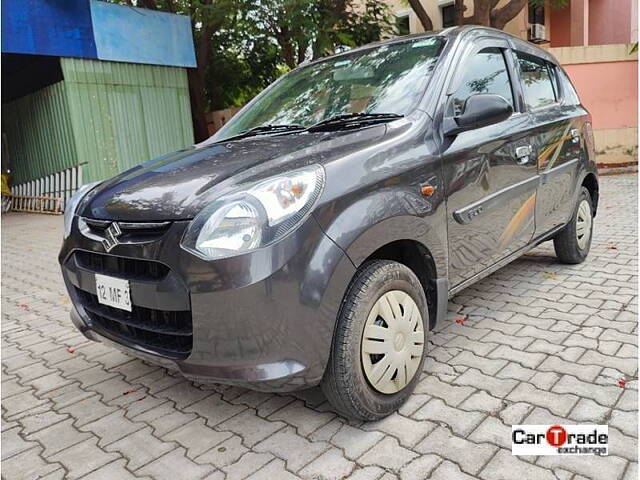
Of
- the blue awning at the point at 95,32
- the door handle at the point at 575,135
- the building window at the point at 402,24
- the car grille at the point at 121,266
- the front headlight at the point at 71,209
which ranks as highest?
the building window at the point at 402,24

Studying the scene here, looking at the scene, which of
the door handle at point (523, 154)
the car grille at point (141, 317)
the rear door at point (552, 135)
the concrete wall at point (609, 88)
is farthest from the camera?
the concrete wall at point (609, 88)

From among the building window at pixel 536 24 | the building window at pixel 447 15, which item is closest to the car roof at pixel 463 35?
the building window at pixel 536 24

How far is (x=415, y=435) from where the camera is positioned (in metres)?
2.13

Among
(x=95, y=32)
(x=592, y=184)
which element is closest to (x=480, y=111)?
(x=592, y=184)

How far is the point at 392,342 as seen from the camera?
220 cm

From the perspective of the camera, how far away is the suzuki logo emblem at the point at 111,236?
2111 mm

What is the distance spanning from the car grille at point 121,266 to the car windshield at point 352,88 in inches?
46.4

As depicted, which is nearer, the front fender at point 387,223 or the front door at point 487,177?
the front fender at point 387,223

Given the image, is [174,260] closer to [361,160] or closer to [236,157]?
[236,157]

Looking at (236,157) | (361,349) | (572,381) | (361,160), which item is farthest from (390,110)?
(572,381)

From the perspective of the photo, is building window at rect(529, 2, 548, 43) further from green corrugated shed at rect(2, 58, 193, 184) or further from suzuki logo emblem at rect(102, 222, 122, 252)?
suzuki logo emblem at rect(102, 222, 122, 252)

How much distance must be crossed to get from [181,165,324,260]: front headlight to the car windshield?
933 mm

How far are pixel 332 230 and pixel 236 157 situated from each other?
64 centimetres

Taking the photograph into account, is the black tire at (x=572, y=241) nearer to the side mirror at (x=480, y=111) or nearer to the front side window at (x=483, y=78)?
the front side window at (x=483, y=78)
